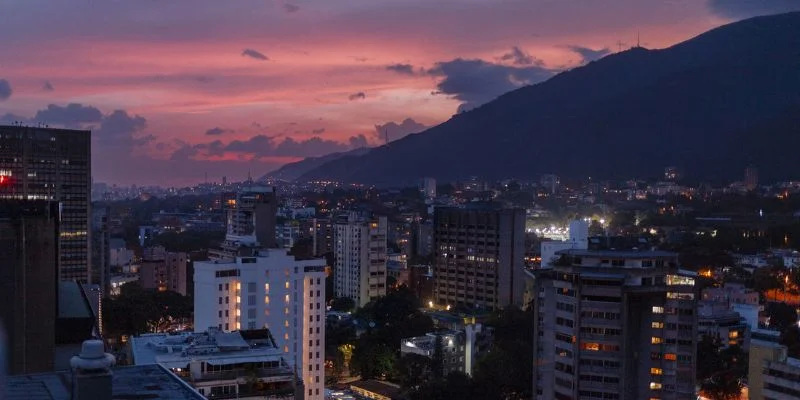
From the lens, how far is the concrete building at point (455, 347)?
2197 centimetres

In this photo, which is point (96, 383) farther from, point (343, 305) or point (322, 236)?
point (322, 236)

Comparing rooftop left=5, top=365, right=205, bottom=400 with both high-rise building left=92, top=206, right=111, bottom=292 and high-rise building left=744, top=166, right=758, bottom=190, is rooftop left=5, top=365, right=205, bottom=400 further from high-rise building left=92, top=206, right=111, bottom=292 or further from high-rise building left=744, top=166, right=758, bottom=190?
high-rise building left=744, top=166, right=758, bottom=190

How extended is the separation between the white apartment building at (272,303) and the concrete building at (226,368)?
245 inches

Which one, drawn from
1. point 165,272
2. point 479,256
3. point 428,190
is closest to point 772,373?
point 479,256

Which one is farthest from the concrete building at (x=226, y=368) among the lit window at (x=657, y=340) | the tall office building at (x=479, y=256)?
the tall office building at (x=479, y=256)

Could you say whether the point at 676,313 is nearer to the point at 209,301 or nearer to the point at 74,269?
the point at 209,301

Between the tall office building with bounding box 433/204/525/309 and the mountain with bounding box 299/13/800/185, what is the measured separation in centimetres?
4936

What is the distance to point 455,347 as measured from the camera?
22719 mm

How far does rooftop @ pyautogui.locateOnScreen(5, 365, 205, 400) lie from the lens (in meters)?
3.90

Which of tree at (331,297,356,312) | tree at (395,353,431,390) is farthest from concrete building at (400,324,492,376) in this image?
tree at (331,297,356,312)

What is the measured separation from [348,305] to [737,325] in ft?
47.3

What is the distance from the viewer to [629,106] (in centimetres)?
10488

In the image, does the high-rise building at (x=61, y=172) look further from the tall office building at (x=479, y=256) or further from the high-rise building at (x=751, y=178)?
the high-rise building at (x=751, y=178)

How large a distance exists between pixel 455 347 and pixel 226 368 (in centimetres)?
1154
